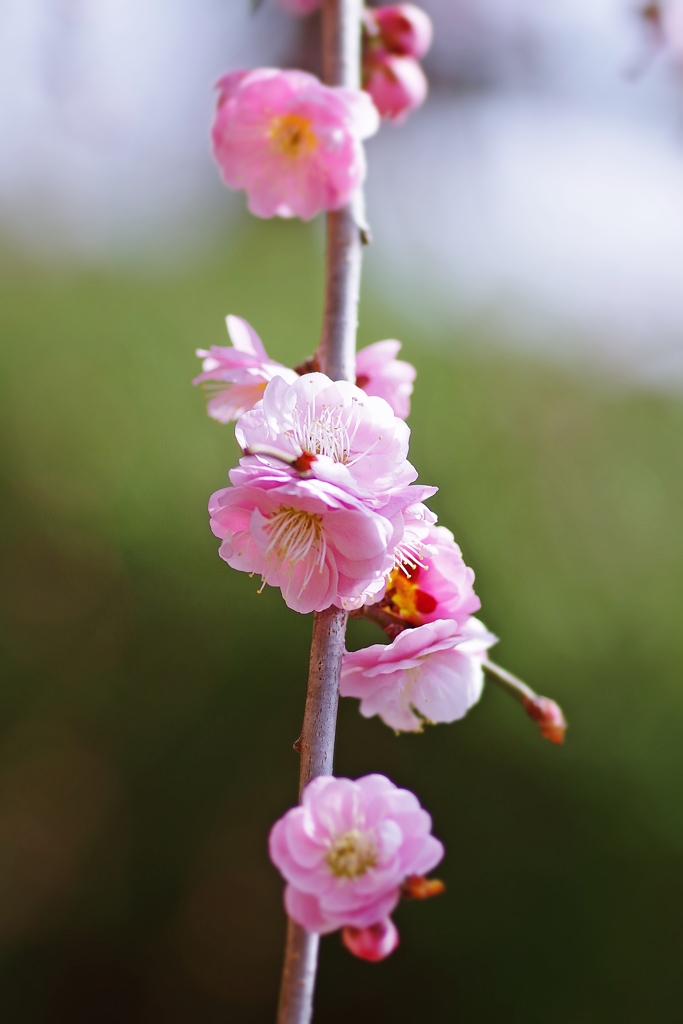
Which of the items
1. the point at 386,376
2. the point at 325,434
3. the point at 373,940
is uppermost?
the point at 386,376

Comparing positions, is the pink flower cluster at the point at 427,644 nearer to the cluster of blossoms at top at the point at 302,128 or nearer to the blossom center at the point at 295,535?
the blossom center at the point at 295,535

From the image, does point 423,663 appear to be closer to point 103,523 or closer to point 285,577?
point 285,577

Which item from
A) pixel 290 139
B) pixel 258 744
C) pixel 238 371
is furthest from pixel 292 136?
pixel 258 744

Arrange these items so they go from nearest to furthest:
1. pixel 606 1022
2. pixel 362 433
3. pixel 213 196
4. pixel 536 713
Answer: pixel 362 433, pixel 536 713, pixel 606 1022, pixel 213 196

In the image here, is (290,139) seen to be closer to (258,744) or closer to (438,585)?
(438,585)

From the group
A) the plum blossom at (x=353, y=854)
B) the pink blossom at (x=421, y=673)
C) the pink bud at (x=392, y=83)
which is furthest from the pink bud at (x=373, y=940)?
the pink bud at (x=392, y=83)

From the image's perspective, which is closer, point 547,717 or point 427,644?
point 427,644

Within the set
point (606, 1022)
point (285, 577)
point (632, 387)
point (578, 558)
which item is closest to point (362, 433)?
point (285, 577)
